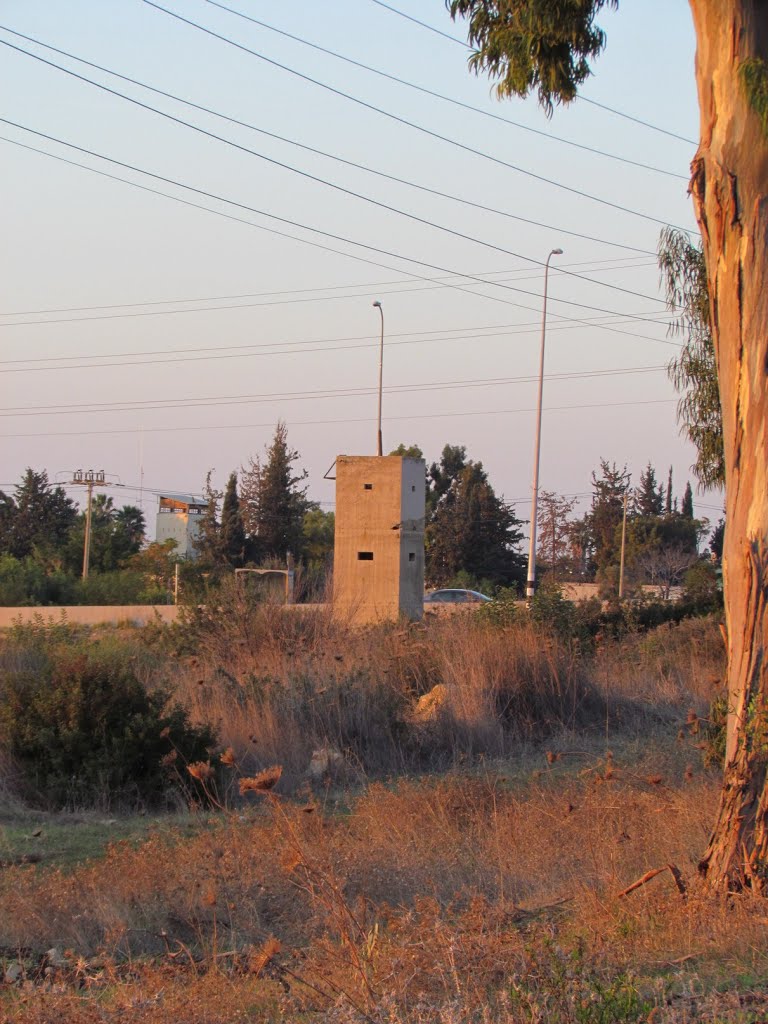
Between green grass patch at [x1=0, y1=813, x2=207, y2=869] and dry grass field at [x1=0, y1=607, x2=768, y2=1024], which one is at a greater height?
dry grass field at [x1=0, y1=607, x2=768, y2=1024]

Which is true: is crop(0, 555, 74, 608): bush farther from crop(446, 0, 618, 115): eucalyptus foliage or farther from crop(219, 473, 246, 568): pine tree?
crop(446, 0, 618, 115): eucalyptus foliage

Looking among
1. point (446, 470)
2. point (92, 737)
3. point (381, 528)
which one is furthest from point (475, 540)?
point (92, 737)

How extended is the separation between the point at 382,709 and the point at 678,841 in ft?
18.2

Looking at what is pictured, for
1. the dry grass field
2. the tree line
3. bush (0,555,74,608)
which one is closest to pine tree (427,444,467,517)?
the tree line

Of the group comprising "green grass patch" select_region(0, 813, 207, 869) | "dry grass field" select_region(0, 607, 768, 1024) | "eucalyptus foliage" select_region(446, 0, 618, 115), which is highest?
"eucalyptus foliage" select_region(446, 0, 618, 115)

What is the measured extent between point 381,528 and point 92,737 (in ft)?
54.7

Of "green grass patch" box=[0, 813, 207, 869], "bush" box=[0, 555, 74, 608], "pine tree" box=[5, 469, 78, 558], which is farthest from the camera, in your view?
"pine tree" box=[5, 469, 78, 558]

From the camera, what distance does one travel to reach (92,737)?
32.4 ft

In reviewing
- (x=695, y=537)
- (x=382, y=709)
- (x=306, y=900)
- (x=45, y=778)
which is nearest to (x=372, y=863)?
(x=306, y=900)

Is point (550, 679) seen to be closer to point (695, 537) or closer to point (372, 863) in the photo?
point (372, 863)

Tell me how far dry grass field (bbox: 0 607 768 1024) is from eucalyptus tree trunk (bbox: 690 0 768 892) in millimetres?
461

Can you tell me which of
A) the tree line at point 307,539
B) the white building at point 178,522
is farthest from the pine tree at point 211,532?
the white building at point 178,522

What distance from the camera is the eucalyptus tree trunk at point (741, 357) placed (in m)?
5.62

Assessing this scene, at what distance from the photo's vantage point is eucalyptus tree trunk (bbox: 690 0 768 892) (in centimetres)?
562
